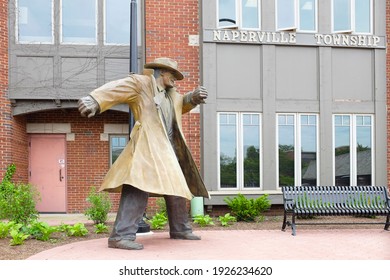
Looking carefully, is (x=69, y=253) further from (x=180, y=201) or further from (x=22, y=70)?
(x=22, y=70)

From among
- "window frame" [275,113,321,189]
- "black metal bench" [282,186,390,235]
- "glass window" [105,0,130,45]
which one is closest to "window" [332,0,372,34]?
"window frame" [275,113,321,189]

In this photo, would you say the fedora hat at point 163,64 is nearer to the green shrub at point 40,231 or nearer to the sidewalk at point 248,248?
the sidewalk at point 248,248

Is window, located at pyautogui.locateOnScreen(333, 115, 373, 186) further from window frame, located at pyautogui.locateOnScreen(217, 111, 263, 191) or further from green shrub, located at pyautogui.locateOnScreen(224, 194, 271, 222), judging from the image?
green shrub, located at pyautogui.locateOnScreen(224, 194, 271, 222)

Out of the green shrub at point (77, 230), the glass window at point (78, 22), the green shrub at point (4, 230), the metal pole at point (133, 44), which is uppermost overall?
the glass window at point (78, 22)

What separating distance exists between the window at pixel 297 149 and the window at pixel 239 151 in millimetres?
639

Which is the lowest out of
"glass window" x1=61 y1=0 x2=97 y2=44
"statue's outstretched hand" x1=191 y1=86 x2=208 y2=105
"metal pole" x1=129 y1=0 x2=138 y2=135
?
"statue's outstretched hand" x1=191 y1=86 x2=208 y2=105

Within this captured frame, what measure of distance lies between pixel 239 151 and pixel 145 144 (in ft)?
21.8

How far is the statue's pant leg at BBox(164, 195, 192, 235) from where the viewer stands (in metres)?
7.61

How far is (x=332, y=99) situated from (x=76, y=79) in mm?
6713

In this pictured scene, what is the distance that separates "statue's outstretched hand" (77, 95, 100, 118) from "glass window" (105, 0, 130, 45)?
7.80 meters

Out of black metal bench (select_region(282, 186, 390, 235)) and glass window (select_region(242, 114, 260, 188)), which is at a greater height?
glass window (select_region(242, 114, 260, 188))

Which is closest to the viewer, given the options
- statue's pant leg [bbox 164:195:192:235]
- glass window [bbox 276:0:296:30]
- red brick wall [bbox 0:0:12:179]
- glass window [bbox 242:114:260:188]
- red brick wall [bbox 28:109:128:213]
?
statue's pant leg [bbox 164:195:192:235]

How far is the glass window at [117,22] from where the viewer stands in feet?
45.5

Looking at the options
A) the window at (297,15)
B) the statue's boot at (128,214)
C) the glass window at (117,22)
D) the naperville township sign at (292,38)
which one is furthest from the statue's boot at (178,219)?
the window at (297,15)
